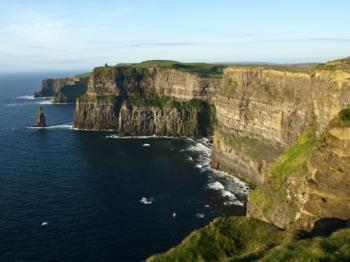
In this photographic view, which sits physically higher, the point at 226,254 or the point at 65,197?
the point at 226,254

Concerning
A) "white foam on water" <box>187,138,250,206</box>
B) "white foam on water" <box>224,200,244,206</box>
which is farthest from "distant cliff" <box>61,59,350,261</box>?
"white foam on water" <box>224,200,244,206</box>

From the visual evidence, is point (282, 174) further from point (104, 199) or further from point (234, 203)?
point (104, 199)

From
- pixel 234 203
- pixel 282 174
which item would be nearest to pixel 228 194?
pixel 234 203

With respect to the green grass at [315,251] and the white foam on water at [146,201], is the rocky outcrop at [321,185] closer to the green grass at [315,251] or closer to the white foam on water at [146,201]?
the green grass at [315,251]

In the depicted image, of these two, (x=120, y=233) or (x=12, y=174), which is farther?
(x=12, y=174)

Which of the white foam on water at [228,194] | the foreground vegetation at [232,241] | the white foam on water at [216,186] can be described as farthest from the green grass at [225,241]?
the white foam on water at [216,186]

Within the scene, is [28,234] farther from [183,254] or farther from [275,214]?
[183,254]

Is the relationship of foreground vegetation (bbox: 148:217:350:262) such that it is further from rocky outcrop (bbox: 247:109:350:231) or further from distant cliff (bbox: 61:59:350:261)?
rocky outcrop (bbox: 247:109:350:231)

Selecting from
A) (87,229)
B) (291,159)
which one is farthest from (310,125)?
(87,229)
